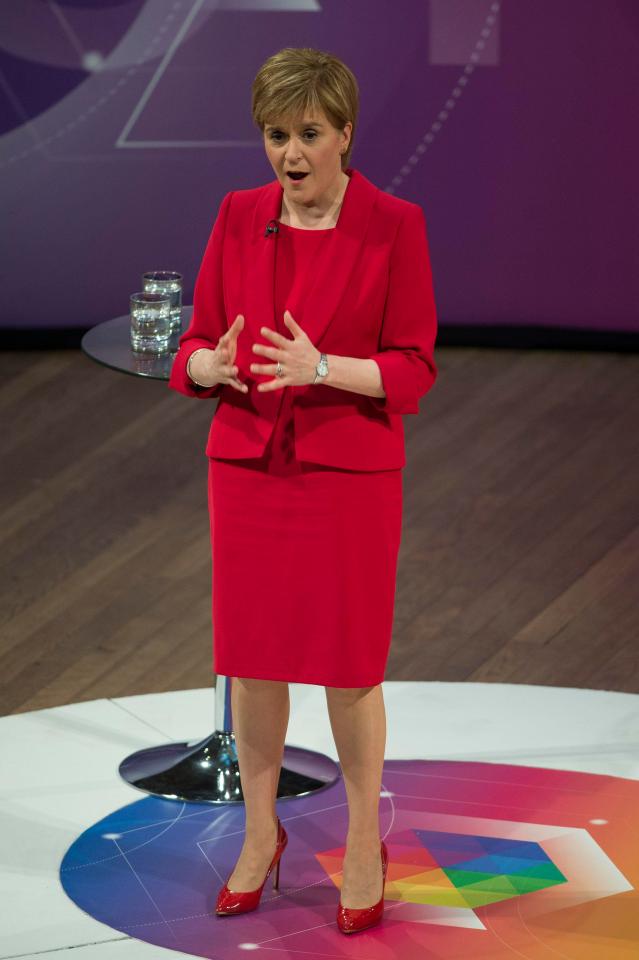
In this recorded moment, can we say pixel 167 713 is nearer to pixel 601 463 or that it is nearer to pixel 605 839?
pixel 605 839

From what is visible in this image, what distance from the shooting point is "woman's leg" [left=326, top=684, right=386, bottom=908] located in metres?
2.92

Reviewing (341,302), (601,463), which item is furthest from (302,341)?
(601,463)

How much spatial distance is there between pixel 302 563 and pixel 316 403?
29cm

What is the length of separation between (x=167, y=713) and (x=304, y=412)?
136 cm

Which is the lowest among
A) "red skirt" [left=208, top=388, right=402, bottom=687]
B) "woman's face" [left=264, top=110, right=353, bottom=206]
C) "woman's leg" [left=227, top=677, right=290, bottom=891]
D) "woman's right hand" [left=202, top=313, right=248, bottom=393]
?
"woman's leg" [left=227, top=677, right=290, bottom=891]

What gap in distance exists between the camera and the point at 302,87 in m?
2.63

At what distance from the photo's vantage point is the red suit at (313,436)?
2750 mm

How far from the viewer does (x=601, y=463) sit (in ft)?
18.5

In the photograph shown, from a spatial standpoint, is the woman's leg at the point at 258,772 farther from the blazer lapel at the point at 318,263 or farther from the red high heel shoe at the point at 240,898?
the blazer lapel at the point at 318,263

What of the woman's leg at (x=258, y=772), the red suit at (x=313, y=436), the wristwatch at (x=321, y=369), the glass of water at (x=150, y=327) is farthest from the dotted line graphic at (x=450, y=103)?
the wristwatch at (x=321, y=369)

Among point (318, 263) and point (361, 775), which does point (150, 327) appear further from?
point (361, 775)

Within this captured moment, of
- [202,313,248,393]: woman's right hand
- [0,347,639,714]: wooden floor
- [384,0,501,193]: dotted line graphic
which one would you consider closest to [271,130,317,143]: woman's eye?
[202,313,248,393]: woman's right hand

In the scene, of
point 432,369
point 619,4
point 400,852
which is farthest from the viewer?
point 619,4

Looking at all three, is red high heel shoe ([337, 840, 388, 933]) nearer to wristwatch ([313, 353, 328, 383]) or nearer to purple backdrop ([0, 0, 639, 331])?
wristwatch ([313, 353, 328, 383])
